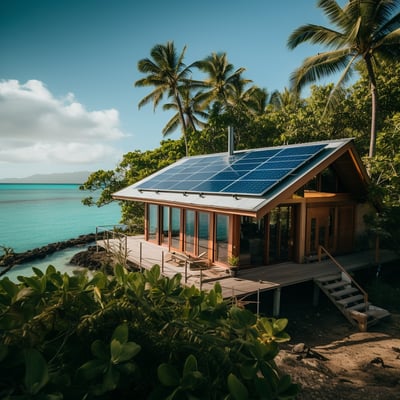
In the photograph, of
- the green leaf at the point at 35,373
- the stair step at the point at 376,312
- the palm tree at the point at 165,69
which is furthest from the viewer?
the palm tree at the point at 165,69

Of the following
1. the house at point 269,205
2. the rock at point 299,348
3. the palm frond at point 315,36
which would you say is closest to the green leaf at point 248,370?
the rock at point 299,348

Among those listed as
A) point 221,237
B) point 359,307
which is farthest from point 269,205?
point 359,307

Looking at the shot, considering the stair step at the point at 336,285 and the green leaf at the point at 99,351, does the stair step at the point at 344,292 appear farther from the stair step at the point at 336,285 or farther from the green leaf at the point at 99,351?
the green leaf at the point at 99,351

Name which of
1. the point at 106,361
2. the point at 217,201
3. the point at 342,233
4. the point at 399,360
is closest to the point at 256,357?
the point at 106,361

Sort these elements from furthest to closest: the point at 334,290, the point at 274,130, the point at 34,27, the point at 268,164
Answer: the point at 274,130 → the point at 34,27 → the point at 268,164 → the point at 334,290

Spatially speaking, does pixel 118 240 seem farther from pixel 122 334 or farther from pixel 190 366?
pixel 190 366

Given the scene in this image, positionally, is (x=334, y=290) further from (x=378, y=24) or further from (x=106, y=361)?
(x=378, y=24)

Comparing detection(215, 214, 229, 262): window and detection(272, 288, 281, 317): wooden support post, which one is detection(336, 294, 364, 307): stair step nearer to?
detection(272, 288, 281, 317): wooden support post
